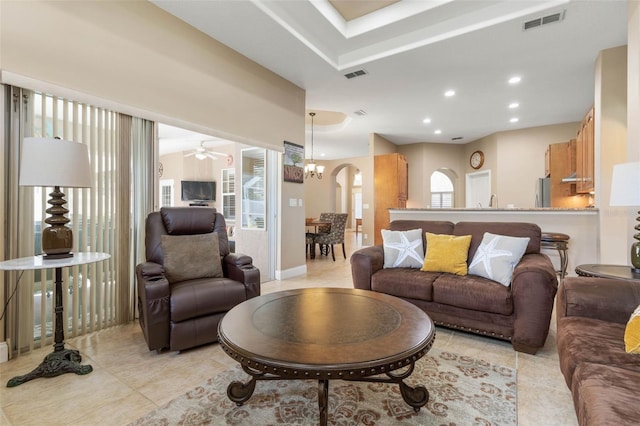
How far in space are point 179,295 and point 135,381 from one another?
55 cm

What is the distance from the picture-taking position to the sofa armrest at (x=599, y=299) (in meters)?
1.62

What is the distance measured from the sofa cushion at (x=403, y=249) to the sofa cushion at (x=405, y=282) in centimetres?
9

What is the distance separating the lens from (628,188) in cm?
197

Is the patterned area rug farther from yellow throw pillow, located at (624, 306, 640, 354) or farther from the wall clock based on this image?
the wall clock

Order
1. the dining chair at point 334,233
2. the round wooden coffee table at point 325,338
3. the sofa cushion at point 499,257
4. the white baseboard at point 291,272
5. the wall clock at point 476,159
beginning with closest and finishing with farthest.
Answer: the round wooden coffee table at point 325,338
the sofa cushion at point 499,257
the white baseboard at point 291,272
the dining chair at point 334,233
the wall clock at point 476,159

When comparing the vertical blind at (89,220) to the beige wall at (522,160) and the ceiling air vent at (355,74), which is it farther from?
the beige wall at (522,160)

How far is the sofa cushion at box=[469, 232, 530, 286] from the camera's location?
95.9 inches

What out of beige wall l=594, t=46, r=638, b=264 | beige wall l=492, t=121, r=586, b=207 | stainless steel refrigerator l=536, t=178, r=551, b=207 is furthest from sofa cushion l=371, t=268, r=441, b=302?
beige wall l=492, t=121, r=586, b=207

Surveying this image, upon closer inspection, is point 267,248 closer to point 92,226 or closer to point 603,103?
point 92,226

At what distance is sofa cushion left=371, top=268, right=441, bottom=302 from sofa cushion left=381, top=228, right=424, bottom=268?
9 cm

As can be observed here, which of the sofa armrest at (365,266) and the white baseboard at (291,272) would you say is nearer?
the sofa armrest at (365,266)

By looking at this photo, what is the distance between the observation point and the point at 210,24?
9.95 ft

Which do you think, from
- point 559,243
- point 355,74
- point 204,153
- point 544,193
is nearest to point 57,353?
point 355,74

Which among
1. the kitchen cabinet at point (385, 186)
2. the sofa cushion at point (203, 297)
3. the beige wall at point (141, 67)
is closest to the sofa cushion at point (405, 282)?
the sofa cushion at point (203, 297)
